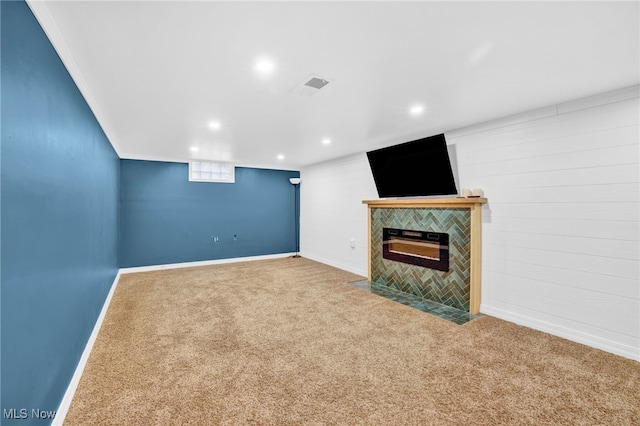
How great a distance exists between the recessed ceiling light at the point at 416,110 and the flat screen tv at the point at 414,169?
0.70 metres

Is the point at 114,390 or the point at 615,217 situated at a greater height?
the point at 615,217

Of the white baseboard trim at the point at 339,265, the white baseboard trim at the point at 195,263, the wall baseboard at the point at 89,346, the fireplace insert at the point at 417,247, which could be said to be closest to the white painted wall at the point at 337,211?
the white baseboard trim at the point at 339,265

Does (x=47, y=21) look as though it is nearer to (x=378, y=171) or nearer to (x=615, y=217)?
(x=378, y=171)

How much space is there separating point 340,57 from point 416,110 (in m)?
1.43

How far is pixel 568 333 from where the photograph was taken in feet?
9.25

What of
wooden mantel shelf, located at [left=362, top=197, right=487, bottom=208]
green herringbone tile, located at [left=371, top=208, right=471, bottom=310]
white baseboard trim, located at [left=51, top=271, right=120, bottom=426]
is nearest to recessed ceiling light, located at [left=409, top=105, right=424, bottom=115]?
wooden mantel shelf, located at [left=362, top=197, right=487, bottom=208]

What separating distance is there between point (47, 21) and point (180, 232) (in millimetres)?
5058

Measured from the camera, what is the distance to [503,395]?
6.46ft

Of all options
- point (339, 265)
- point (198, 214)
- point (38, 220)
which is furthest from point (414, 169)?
point (198, 214)

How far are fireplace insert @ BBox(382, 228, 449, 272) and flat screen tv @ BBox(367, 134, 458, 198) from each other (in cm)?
61

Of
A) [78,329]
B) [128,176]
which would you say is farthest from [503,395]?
[128,176]

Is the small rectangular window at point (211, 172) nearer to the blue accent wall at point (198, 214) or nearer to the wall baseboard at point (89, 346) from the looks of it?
the blue accent wall at point (198, 214)

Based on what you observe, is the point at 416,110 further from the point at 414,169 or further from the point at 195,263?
the point at 195,263

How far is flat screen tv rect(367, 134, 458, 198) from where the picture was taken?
3777 millimetres
